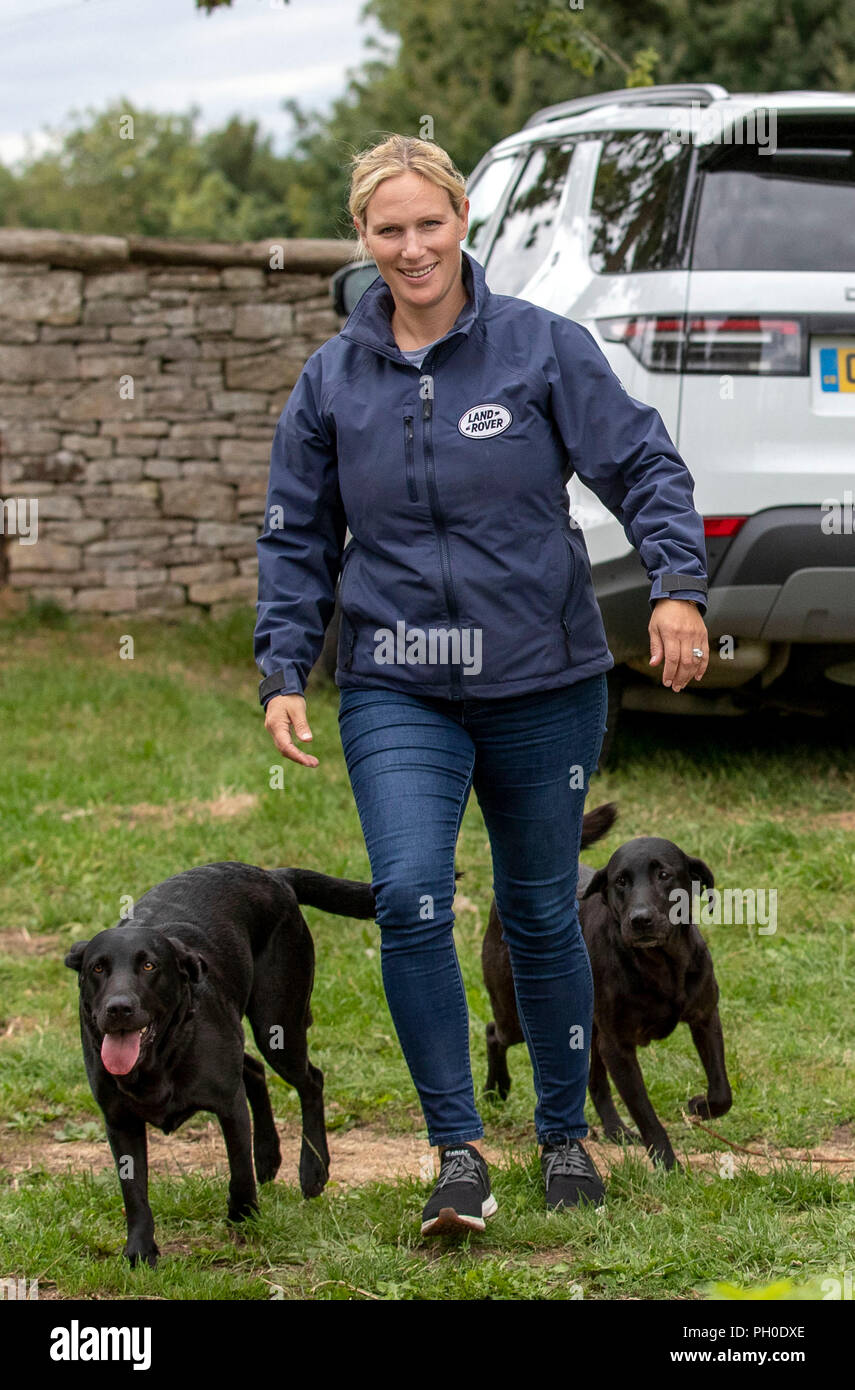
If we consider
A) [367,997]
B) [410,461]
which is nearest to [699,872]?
[410,461]

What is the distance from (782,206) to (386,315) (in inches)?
111

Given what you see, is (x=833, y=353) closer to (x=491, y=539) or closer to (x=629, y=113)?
(x=629, y=113)

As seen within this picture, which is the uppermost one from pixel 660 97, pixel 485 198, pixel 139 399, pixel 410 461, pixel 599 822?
pixel 660 97

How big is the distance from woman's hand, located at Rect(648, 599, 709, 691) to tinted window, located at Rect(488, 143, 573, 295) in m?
3.34

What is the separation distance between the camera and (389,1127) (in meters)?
4.27

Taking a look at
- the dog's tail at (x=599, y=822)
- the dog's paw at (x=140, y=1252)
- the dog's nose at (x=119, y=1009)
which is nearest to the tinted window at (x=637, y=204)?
the dog's tail at (x=599, y=822)

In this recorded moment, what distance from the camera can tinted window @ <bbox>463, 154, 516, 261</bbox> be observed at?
664 cm

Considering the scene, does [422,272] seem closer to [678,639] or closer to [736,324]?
[678,639]

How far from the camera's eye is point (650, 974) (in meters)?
3.79

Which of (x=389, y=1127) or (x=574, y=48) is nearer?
(x=389, y=1127)

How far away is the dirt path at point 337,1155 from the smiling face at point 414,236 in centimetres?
197

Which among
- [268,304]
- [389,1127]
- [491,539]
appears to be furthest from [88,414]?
[491,539]

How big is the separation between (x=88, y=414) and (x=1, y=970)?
6.50m

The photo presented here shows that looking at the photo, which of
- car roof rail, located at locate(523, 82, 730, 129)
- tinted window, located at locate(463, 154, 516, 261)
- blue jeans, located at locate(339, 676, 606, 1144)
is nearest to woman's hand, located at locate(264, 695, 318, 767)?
blue jeans, located at locate(339, 676, 606, 1144)
